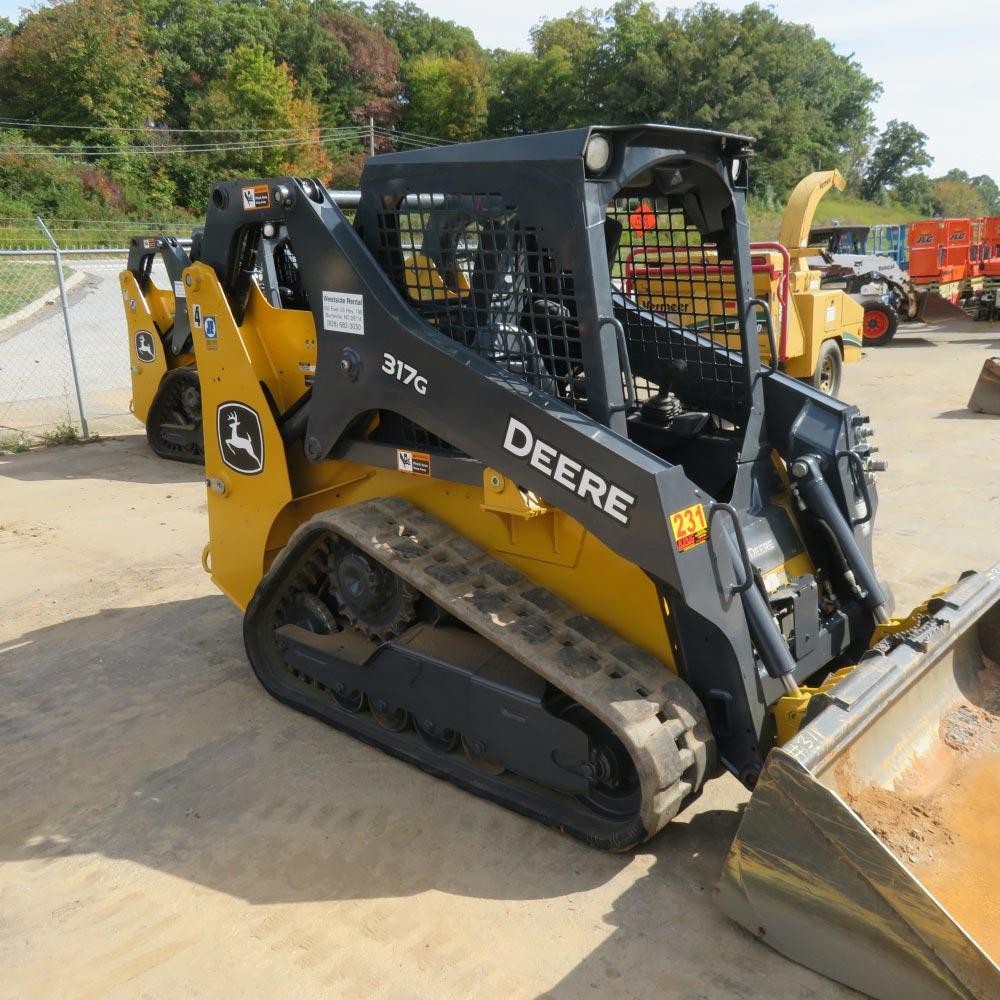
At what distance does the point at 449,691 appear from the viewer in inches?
139

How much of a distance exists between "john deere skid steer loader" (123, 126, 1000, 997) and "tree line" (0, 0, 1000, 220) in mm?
28776

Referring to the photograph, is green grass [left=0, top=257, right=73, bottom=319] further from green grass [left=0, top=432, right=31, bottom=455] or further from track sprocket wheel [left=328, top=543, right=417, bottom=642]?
track sprocket wheel [left=328, top=543, right=417, bottom=642]

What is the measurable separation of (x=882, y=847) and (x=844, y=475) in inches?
71.9

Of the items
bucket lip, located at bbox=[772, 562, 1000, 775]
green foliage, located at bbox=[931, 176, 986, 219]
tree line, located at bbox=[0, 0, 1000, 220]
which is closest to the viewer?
bucket lip, located at bbox=[772, 562, 1000, 775]

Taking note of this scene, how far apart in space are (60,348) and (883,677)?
14.3 metres

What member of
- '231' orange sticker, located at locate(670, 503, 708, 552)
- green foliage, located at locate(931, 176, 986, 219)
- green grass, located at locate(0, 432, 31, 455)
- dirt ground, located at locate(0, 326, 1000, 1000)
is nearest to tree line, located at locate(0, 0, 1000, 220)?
green foliage, located at locate(931, 176, 986, 219)

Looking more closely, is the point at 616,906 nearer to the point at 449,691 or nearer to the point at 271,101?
the point at 449,691

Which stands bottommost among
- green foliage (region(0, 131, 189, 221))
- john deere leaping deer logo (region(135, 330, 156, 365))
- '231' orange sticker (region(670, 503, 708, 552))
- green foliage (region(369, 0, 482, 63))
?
john deere leaping deer logo (region(135, 330, 156, 365))

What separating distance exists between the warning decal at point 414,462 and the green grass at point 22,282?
577 inches

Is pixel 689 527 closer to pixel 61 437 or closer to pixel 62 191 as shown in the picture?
pixel 61 437

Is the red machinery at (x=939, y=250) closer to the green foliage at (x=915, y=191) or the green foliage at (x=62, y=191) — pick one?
the green foliage at (x=62, y=191)

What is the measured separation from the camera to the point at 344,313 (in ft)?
12.1

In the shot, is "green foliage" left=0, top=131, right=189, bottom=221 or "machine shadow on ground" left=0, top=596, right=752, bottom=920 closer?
"machine shadow on ground" left=0, top=596, right=752, bottom=920

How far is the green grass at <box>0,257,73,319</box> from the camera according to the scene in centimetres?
1731
